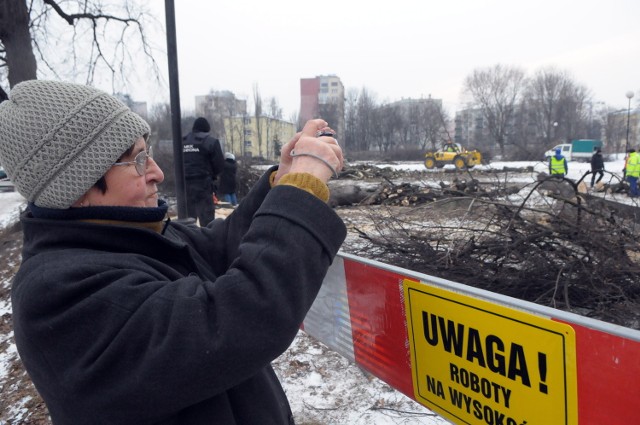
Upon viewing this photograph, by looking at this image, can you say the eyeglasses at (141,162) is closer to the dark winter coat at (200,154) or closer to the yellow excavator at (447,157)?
the dark winter coat at (200,154)

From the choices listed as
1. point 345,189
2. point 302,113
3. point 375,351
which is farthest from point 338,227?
point 302,113

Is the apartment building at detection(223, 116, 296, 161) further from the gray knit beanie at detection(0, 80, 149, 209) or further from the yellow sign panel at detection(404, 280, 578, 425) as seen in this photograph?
the gray knit beanie at detection(0, 80, 149, 209)

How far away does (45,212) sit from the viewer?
1063mm

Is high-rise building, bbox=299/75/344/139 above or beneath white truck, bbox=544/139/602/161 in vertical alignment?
above

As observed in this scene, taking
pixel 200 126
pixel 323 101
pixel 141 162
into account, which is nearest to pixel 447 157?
pixel 200 126

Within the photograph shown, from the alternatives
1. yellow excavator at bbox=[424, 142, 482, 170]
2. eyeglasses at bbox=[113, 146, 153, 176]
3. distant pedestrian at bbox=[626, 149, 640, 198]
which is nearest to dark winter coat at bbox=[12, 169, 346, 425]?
eyeglasses at bbox=[113, 146, 153, 176]

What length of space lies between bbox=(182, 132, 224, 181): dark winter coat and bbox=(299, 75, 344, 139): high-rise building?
20139mm

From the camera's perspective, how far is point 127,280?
936mm

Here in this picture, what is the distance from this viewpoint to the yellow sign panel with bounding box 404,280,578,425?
3.81 ft

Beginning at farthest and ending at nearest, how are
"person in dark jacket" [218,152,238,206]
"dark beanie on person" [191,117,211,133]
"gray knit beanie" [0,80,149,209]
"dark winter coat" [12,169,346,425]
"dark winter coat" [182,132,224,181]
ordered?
"person in dark jacket" [218,152,238,206] → "dark beanie on person" [191,117,211,133] → "dark winter coat" [182,132,224,181] → "gray knit beanie" [0,80,149,209] → "dark winter coat" [12,169,346,425]

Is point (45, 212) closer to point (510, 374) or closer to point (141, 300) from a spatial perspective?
point (141, 300)

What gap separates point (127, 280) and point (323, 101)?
86.5 m

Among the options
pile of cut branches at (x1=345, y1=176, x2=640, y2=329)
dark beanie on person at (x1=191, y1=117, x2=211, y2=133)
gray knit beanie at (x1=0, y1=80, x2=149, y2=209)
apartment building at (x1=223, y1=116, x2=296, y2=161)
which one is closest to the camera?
gray knit beanie at (x1=0, y1=80, x2=149, y2=209)

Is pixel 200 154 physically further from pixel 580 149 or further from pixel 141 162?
pixel 580 149
